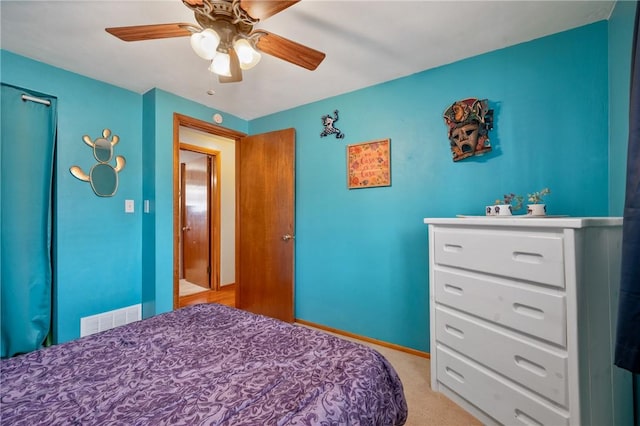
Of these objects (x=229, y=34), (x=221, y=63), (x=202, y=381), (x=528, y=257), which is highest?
(x=229, y=34)

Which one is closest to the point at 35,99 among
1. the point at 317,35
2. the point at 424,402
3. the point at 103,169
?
the point at 103,169

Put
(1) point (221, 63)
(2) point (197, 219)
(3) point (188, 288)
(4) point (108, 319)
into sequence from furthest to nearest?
(2) point (197, 219)
(3) point (188, 288)
(4) point (108, 319)
(1) point (221, 63)

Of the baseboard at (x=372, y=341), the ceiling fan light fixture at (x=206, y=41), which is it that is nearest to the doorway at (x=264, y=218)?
the baseboard at (x=372, y=341)

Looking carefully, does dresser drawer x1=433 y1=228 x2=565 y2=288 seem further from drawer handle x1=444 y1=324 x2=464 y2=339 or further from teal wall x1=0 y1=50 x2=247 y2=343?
teal wall x1=0 y1=50 x2=247 y2=343

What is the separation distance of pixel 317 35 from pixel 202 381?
6.31 ft

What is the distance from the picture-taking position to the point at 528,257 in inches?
49.3

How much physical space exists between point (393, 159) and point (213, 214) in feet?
9.81

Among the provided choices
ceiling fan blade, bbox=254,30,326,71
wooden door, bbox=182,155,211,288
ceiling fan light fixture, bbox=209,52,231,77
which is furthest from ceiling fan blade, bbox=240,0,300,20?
wooden door, bbox=182,155,211,288

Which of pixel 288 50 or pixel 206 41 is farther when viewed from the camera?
pixel 288 50

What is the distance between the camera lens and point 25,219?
1954 millimetres

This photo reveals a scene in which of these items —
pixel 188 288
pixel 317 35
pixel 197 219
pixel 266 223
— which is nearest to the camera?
pixel 317 35

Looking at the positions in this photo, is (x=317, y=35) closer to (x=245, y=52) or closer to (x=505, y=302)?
(x=245, y=52)

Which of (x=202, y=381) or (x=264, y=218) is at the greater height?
(x=264, y=218)

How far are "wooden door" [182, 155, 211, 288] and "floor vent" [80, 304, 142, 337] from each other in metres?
→ 1.73
